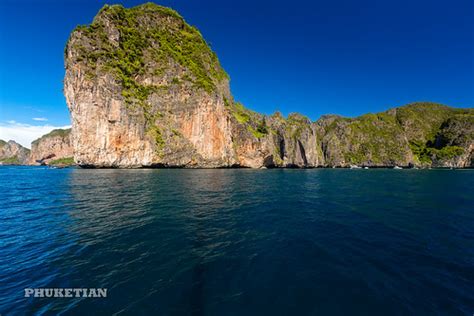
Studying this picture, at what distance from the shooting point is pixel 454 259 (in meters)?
8.29

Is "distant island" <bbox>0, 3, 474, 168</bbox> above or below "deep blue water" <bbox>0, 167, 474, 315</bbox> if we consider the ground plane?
above

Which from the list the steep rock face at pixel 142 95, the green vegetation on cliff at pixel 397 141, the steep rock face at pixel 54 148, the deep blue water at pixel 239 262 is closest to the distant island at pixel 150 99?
the steep rock face at pixel 142 95

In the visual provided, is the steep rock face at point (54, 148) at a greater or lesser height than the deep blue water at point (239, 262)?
greater

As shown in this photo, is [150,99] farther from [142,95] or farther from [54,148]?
[54,148]

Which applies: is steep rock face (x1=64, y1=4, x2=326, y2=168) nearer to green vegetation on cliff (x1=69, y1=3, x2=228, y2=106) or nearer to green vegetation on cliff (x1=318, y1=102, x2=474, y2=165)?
green vegetation on cliff (x1=69, y1=3, x2=228, y2=106)

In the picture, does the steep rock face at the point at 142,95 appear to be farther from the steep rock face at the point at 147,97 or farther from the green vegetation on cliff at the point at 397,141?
the green vegetation on cliff at the point at 397,141

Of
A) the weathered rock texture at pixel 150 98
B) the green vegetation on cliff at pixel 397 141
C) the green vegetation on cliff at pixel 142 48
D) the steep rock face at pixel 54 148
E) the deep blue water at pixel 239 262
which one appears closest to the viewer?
the deep blue water at pixel 239 262

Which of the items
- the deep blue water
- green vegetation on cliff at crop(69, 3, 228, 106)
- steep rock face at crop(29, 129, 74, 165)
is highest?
green vegetation on cliff at crop(69, 3, 228, 106)

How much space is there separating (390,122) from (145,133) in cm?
23065

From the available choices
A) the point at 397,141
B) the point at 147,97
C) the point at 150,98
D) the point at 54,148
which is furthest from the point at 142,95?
the point at 397,141

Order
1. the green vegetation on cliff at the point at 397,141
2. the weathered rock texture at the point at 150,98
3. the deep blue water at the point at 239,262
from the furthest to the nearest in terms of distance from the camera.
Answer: the green vegetation on cliff at the point at 397,141, the weathered rock texture at the point at 150,98, the deep blue water at the point at 239,262

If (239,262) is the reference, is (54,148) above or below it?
above

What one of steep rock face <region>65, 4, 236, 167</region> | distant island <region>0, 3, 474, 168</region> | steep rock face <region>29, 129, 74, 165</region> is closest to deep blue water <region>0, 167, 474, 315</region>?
steep rock face <region>65, 4, 236, 167</region>

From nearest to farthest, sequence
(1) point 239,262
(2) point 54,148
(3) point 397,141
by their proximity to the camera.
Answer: (1) point 239,262
(3) point 397,141
(2) point 54,148
